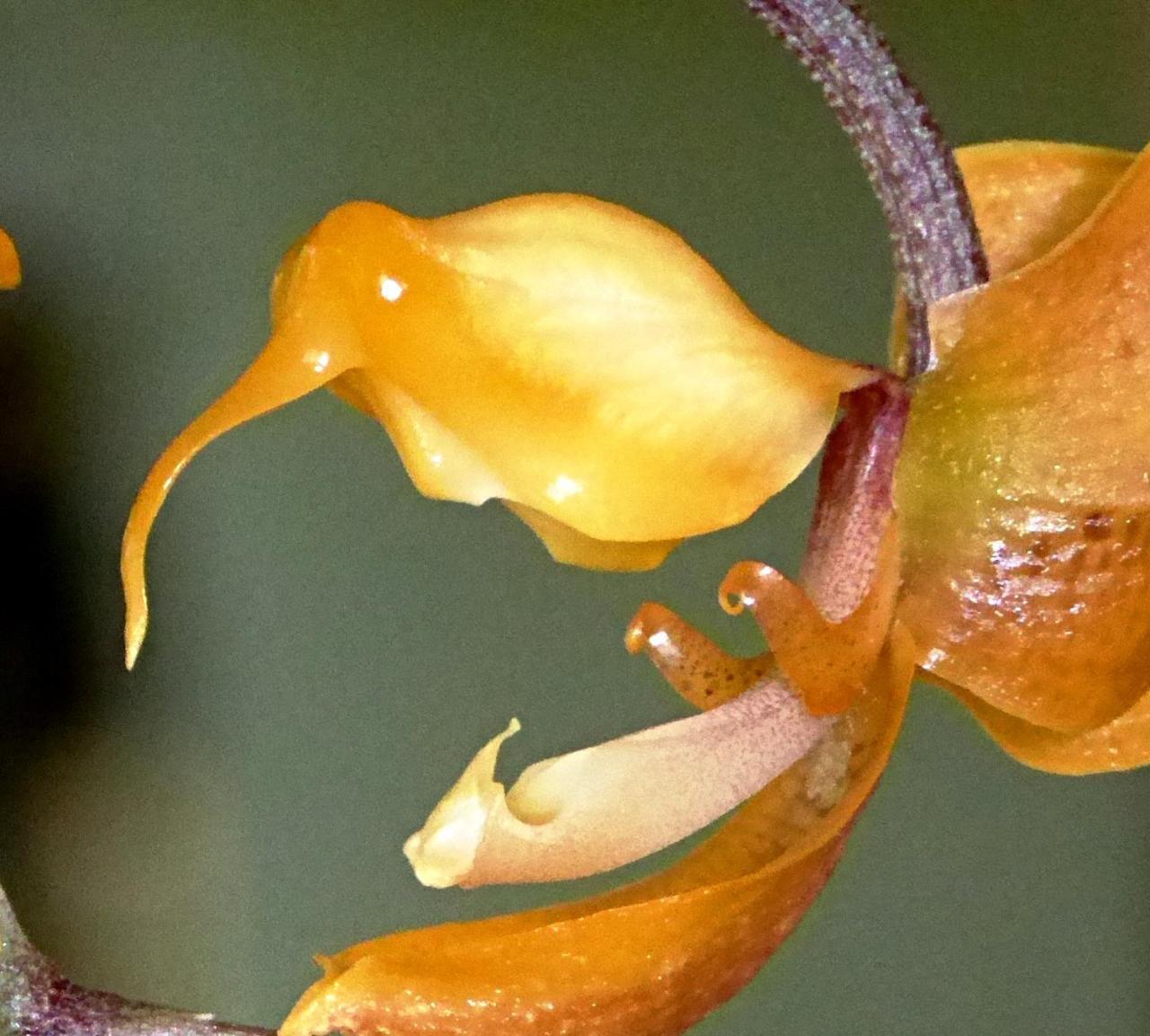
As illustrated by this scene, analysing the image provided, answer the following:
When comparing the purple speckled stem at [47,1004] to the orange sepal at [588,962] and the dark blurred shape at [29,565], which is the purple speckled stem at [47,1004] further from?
the dark blurred shape at [29,565]

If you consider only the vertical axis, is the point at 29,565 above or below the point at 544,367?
below

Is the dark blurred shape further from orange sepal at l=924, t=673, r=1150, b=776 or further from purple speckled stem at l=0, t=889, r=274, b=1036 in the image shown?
orange sepal at l=924, t=673, r=1150, b=776

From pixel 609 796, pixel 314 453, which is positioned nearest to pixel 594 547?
pixel 609 796

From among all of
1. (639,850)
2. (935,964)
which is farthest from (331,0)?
(935,964)

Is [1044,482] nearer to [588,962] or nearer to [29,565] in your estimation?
[588,962]

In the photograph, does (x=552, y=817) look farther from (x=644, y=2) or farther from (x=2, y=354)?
(x=644, y=2)
